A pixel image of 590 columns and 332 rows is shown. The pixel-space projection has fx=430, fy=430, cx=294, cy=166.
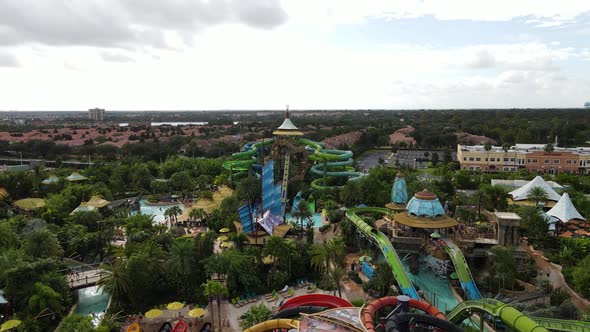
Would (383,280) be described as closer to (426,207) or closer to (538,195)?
(426,207)

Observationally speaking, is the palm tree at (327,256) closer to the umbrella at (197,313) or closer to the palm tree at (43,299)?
the umbrella at (197,313)

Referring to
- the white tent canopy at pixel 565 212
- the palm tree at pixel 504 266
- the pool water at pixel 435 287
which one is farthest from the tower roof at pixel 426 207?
the white tent canopy at pixel 565 212

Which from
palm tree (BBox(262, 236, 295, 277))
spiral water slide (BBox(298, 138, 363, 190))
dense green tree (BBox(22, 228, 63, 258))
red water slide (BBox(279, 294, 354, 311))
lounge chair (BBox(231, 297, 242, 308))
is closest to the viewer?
red water slide (BBox(279, 294, 354, 311))

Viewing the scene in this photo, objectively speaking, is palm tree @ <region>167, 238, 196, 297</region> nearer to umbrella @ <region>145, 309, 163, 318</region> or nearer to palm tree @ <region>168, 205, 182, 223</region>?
umbrella @ <region>145, 309, 163, 318</region>

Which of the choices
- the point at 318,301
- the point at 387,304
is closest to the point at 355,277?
the point at 318,301

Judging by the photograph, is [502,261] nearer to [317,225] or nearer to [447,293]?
[447,293]

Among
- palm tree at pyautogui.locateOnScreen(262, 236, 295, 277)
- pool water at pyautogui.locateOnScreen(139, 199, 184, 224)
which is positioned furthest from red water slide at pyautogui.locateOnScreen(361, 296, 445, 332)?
pool water at pyautogui.locateOnScreen(139, 199, 184, 224)
